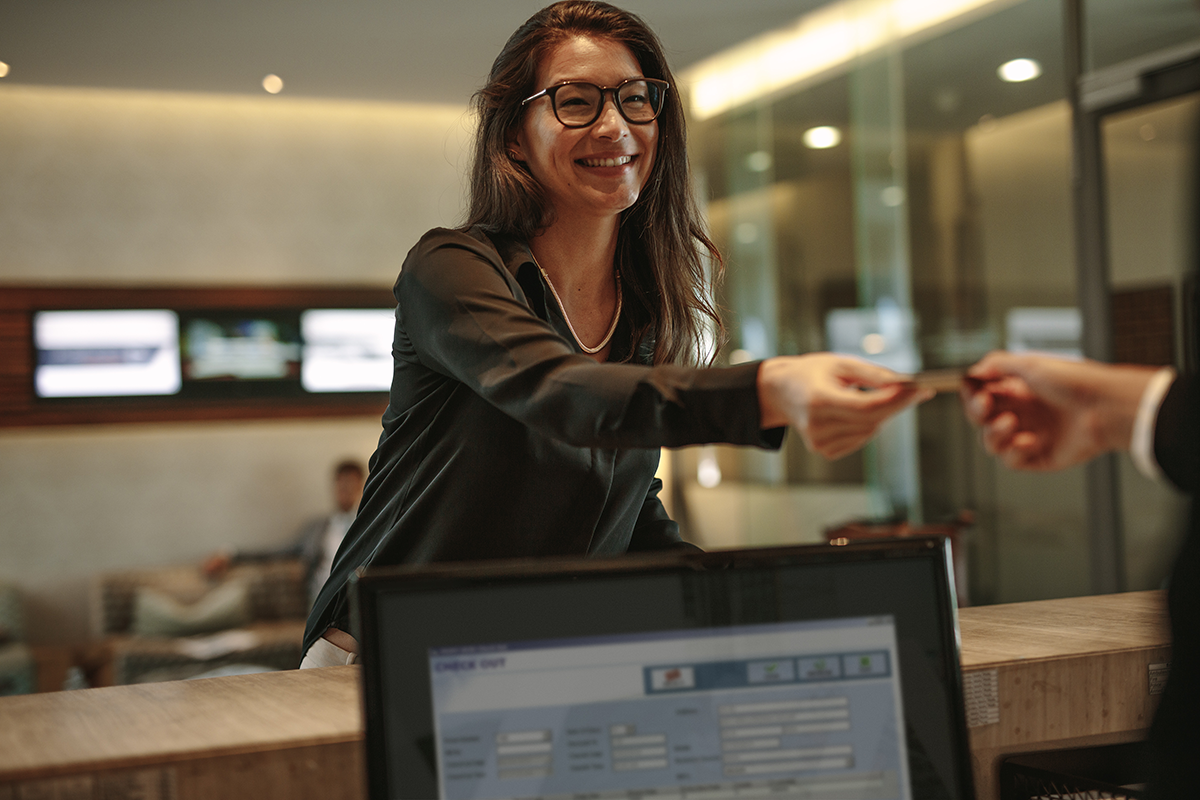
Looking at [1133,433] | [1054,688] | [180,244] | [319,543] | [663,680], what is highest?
[180,244]

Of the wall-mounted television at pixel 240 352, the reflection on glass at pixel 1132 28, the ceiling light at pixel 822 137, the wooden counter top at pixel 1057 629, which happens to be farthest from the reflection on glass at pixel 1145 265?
the wall-mounted television at pixel 240 352

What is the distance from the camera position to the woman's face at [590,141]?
1.19 metres

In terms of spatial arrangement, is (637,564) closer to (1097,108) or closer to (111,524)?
(1097,108)

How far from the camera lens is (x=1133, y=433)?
2.02 feet

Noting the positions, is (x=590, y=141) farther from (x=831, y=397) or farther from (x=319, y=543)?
(x=319, y=543)

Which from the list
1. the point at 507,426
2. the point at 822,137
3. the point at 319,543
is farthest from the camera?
the point at 319,543

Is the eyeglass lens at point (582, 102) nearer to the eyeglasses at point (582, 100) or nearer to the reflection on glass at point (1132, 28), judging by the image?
the eyeglasses at point (582, 100)

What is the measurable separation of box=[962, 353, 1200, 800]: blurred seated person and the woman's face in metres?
0.58

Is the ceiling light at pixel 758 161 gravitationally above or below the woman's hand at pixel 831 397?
above

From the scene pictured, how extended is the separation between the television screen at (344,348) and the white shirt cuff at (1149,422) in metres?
5.85

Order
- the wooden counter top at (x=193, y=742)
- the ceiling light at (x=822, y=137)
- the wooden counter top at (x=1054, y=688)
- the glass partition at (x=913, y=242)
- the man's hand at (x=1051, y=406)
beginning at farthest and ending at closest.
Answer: the ceiling light at (x=822, y=137) → the glass partition at (x=913, y=242) → the wooden counter top at (x=1054, y=688) → the wooden counter top at (x=193, y=742) → the man's hand at (x=1051, y=406)

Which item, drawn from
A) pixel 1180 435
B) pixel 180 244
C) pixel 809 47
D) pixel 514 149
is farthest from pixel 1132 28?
pixel 180 244

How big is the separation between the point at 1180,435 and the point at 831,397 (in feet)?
0.73

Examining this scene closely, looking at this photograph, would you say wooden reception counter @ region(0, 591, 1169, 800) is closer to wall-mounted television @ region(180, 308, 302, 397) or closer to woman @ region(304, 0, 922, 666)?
woman @ region(304, 0, 922, 666)
